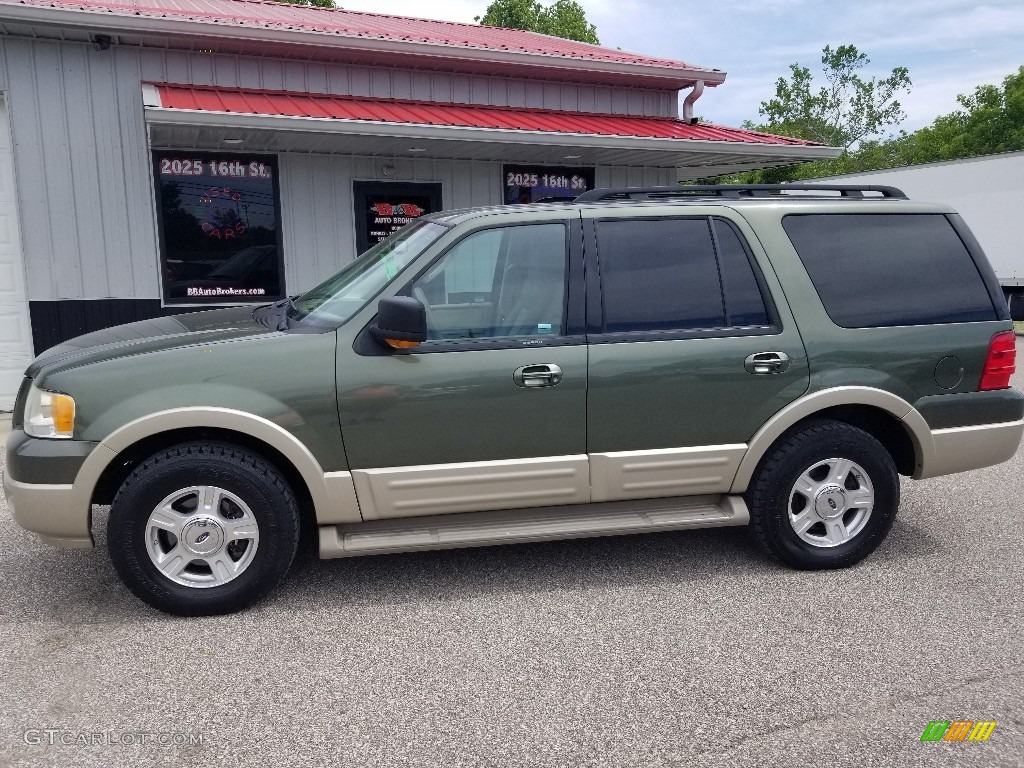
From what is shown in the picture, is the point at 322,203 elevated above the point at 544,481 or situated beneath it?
elevated above

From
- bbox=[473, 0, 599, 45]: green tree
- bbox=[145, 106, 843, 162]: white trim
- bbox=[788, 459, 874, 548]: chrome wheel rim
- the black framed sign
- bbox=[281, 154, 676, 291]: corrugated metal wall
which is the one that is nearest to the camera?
bbox=[788, 459, 874, 548]: chrome wheel rim

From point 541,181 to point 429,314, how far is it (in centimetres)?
775

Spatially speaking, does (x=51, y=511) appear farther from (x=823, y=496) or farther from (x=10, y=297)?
(x=10, y=297)

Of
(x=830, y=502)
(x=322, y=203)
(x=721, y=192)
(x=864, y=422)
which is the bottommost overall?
(x=830, y=502)

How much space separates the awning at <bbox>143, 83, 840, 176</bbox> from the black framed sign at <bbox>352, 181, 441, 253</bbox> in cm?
41

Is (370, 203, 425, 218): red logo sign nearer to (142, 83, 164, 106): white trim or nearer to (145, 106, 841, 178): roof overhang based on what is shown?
(145, 106, 841, 178): roof overhang

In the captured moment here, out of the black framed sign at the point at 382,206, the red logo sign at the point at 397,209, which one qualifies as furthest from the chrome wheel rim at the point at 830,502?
the red logo sign at the point at 397,209

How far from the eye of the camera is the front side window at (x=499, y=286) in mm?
4020

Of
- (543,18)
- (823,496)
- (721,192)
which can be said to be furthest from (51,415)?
(543,18)

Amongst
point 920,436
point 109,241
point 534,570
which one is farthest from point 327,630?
point 109,241

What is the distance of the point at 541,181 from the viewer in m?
11.3

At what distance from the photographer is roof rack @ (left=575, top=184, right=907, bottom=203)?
14.5 ft

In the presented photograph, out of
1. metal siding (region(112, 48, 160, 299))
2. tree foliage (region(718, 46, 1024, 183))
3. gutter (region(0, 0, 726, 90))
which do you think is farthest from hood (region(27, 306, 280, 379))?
tree foliage (region(718, 46, 1024, 183))

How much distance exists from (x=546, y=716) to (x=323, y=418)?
163cm
